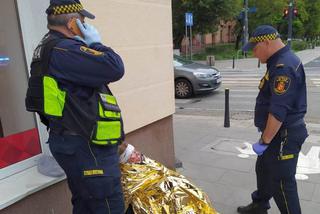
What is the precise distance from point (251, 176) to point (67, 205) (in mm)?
2578

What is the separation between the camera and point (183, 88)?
11.7 metres

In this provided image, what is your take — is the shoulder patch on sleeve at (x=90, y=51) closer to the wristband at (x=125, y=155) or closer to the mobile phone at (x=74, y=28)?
the mobile phone at (x=74, y=28)

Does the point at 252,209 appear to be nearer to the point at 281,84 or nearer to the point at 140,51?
the point at 281,84

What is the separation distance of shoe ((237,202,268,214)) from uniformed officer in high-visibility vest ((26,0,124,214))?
6.37 ft

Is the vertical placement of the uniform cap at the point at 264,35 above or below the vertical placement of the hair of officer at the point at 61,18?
below

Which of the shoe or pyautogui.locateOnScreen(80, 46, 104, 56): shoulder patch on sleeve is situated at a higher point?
pyautogui.locateOnScreen(80, 46, 104, 56): shoulder patch on sleeve

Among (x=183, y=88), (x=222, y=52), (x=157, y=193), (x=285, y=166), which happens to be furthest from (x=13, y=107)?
(x=222, y=52)

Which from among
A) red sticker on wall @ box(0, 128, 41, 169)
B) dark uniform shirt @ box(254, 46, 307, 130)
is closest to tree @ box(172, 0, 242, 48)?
dark uniform shirt @ box(254, 46, 307, 130)

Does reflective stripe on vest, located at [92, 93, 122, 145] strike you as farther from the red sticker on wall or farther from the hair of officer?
the red sticker on wall

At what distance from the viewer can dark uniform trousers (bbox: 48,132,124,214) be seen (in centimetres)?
211

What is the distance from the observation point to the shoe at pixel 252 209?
358 cm

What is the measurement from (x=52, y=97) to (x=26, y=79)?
122cm

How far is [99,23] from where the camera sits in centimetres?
331

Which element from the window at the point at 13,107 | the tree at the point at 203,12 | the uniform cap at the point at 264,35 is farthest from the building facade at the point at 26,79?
the tree at the point at 203,12
